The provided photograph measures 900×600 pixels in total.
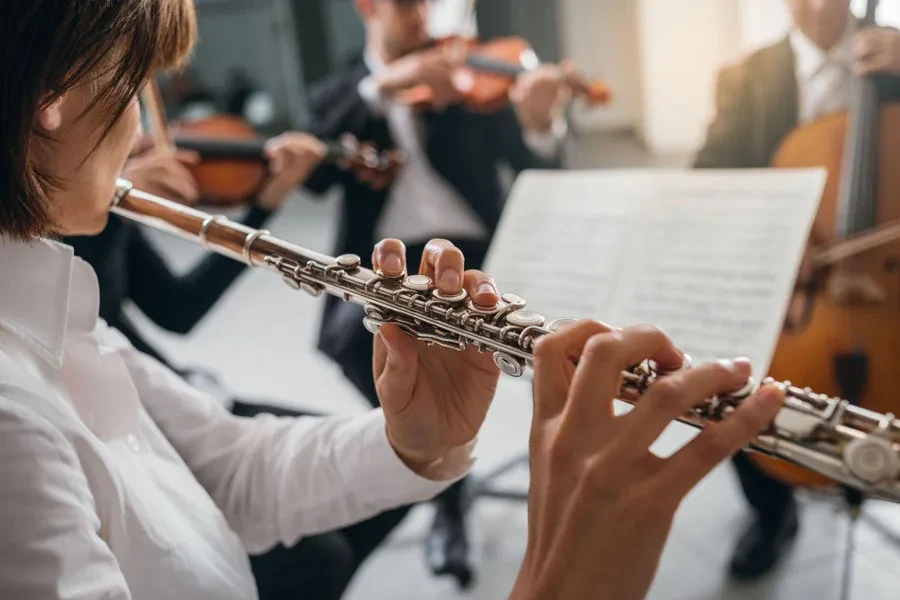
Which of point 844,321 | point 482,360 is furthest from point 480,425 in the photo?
point 844,321

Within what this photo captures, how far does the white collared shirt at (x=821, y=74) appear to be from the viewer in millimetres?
1097

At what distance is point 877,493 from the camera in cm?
42

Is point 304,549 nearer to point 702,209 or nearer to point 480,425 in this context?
point 480,425

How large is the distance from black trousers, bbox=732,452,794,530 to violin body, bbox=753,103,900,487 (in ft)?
0.88

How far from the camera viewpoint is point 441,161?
5.19ft

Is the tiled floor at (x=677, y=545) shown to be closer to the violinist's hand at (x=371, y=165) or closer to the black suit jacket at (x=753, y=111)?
the black suit jacket at (x=753, y=111)

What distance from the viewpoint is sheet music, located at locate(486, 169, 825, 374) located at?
869 millimetres

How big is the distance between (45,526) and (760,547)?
1.27 meters

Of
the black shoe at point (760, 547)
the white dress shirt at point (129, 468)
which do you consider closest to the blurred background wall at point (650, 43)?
the black shoe at point (760, 547)

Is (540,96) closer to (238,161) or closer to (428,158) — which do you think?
(428,158)

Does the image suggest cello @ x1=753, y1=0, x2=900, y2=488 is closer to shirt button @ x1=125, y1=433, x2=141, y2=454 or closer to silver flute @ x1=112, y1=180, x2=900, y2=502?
silver flute @ x1=112, y1=180, x2=900, y2=502

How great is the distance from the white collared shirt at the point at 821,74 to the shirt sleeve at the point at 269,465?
0.88m

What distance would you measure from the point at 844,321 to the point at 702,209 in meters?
0.32

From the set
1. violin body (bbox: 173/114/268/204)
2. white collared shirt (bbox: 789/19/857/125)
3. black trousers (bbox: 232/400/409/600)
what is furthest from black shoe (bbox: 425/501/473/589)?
white collared shirt (bbox: 789/19/857/125)
